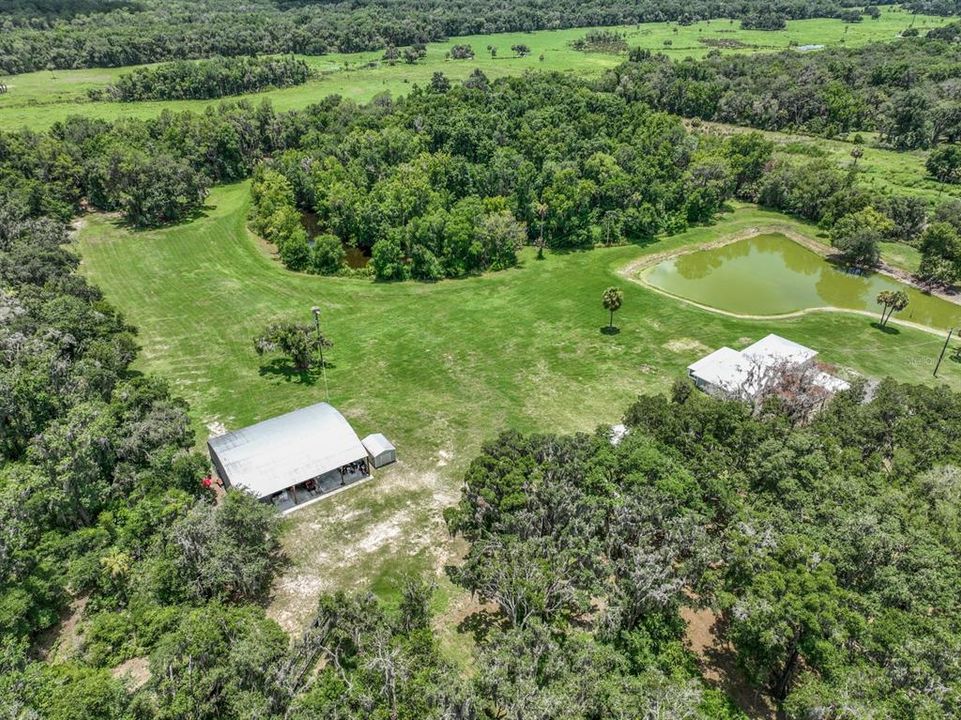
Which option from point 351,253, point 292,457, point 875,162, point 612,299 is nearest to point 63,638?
point 292,457

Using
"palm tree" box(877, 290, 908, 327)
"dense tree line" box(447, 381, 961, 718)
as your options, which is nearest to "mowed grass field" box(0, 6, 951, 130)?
"palm tree" box(877, 290, 908, 327)

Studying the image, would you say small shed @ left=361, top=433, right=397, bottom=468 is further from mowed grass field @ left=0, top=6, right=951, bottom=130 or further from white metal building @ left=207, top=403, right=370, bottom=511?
mowed grass field @ left=0, top=6, right=951, bottom=130

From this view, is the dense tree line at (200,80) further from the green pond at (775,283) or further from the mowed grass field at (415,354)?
the green pond at (775,283)

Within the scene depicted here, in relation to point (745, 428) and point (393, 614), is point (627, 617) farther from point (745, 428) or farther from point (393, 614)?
point (745, 428)

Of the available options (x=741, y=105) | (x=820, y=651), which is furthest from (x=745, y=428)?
(x=741, y=105)

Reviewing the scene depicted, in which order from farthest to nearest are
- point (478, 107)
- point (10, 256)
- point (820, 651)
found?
1. point (478, 107)
2. point (10, 256)
3. point (820, 651)
